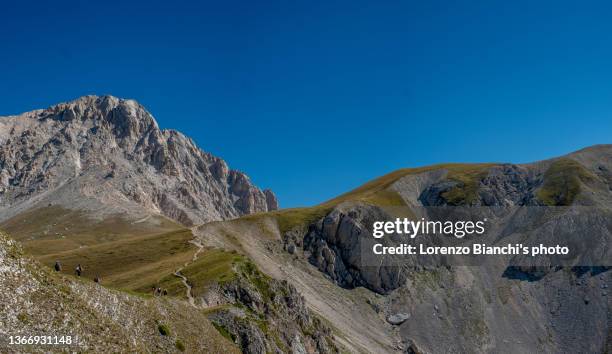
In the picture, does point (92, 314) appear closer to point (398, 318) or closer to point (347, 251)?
point (398, 318)

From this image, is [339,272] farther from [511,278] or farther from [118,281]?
[118,281]

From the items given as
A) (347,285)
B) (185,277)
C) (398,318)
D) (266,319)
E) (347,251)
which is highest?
(347,251)

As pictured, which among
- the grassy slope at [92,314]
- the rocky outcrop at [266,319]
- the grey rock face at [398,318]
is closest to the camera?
the grassy slope at [92,314]

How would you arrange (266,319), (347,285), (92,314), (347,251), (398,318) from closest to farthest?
(92,314) < (266,319) < (398,318) < (347,285) < (347,251)

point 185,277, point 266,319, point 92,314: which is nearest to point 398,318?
point 266,319

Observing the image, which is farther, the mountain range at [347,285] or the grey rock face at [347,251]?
the grey rock face at [347,251]

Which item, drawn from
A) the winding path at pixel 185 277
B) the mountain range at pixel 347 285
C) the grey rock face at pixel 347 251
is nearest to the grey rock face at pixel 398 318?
the mountain range at pixel 347 285

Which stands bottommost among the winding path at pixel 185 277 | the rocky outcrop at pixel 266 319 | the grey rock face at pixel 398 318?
the grey rock face at pixel 398 318

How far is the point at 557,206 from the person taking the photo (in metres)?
186

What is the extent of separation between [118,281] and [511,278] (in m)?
122

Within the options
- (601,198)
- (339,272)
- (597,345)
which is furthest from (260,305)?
(601,198)

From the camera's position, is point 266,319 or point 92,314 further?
point 266,319

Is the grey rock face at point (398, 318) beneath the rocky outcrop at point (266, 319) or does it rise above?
beneath

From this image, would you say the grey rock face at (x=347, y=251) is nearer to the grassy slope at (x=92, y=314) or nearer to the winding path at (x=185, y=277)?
the winding path at (x=185, y=277)
